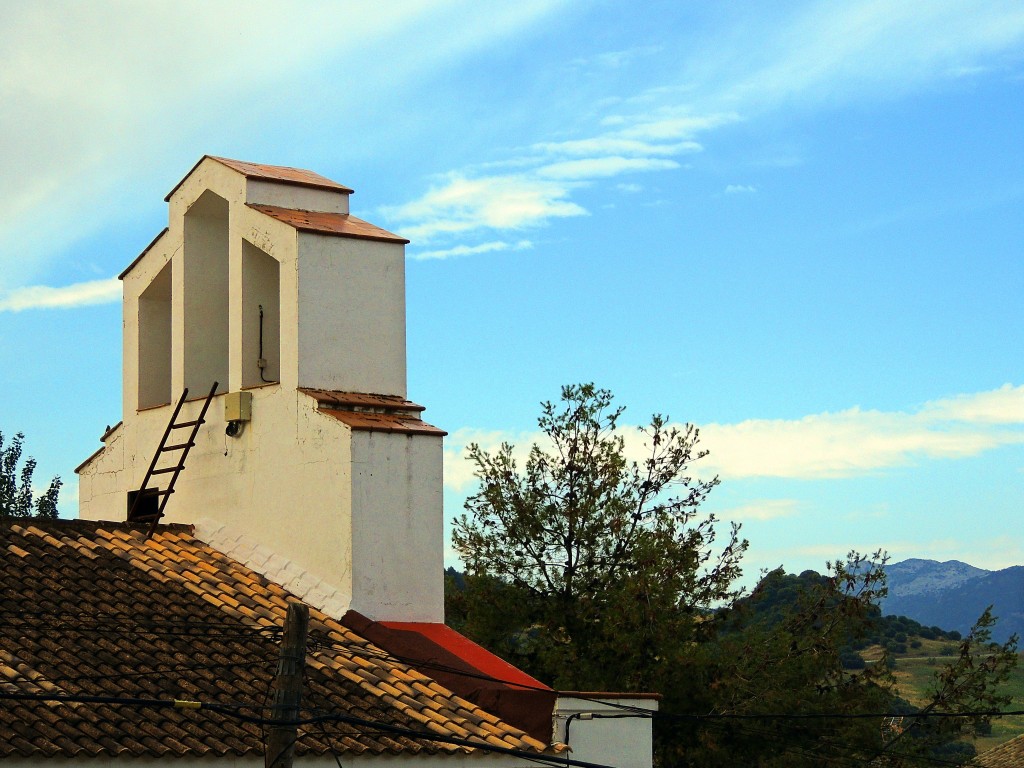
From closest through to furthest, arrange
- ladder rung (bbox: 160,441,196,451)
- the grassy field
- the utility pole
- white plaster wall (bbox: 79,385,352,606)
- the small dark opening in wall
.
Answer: the utility pole, white plaster wall (bbox: 79,385,352,606), ladder rung (bbox: 160,441,196,451), the small dark opening in wall, the grassy field

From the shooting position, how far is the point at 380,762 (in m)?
12.3

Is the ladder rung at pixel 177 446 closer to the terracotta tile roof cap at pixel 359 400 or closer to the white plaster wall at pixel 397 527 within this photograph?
the terracotta tile roof cap at pixel 359 400

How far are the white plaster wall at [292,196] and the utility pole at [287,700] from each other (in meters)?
7.89

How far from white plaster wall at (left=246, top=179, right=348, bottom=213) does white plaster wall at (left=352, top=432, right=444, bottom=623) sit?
313cm

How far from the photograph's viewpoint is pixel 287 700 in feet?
30.0

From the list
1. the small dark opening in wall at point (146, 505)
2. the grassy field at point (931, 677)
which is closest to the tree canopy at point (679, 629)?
the small dark opening in wall at point (146, 505)

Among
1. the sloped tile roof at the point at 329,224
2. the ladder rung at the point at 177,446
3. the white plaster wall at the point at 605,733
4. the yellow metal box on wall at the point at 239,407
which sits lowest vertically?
the white plaster wall at the point at 605,733

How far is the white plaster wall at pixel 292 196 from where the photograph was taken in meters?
16.2

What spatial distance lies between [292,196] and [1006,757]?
91.1ft

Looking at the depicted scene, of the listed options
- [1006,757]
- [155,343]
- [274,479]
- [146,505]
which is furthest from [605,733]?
[1006,757]

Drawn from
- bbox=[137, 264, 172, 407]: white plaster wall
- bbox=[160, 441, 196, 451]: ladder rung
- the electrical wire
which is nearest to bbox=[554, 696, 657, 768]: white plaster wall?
the electrical wire

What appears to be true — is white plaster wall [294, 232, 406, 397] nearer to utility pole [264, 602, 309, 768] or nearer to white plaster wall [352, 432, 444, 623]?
white plaster wall [352, 432, 444, 623]

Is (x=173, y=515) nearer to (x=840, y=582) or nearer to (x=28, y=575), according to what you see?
(x=28, y=575)

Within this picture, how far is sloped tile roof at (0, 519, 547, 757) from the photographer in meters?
11.2
